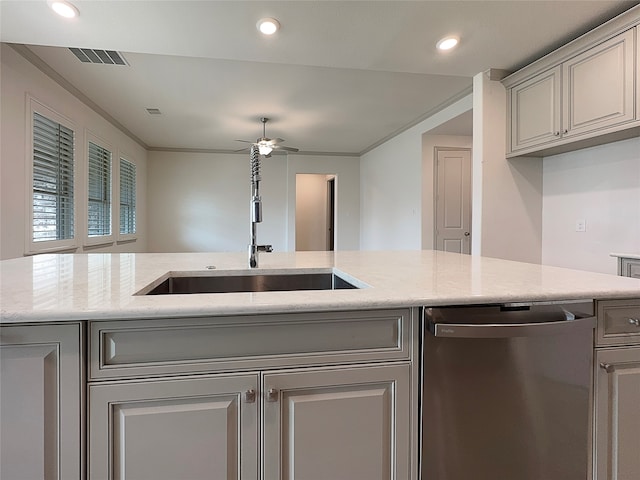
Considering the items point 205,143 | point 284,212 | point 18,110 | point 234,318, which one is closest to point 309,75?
point 18,110

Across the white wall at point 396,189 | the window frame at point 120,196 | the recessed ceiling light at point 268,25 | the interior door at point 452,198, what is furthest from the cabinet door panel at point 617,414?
the window frame at point 120,196

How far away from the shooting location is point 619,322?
3.51 ft

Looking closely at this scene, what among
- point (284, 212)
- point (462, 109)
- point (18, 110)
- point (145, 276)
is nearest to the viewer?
point (145, 276)

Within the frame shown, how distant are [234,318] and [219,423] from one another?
0.26 m

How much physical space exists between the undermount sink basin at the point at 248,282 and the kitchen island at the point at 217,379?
491 millimetres

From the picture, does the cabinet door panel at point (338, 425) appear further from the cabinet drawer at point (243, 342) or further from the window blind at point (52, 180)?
the window blind at point (52, 180)

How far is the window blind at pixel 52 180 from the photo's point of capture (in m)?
3.35

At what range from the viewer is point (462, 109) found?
411 centimetres

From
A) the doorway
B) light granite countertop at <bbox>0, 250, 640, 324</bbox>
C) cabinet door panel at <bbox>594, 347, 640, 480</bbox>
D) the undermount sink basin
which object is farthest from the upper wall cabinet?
the doorway

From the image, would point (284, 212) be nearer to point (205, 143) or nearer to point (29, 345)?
point (205, 143)

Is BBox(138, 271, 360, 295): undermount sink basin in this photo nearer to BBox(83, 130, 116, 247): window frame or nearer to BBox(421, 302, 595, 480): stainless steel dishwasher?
BBox(421, 302, 595, 480): stainless steel dishwasher

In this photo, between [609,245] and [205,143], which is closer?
[609,245]

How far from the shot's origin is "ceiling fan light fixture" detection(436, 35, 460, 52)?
2568mm

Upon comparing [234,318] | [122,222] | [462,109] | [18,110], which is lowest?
[234,318]
